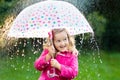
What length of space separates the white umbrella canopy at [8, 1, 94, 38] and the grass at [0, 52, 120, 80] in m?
3.89

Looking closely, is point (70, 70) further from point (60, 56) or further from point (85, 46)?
point (85, 46)

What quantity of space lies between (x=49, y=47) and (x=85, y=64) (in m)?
5.42

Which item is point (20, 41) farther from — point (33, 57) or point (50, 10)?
point (50, 10)

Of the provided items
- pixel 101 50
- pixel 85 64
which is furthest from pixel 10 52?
pixel 101 50

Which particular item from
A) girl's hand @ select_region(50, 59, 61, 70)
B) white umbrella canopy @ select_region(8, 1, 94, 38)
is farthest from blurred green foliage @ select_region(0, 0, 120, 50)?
girl's hand @ select_region(50, 59, 61, 70)

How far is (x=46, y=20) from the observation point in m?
5.15

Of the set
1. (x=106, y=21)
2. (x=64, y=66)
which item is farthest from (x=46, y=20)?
(x=106, y=21)

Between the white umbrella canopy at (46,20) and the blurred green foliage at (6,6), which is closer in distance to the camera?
the white umbrella canopy at (46,20)

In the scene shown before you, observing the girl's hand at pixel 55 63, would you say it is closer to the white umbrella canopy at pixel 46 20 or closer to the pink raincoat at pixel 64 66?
the pink raincoat at pixel 64 66

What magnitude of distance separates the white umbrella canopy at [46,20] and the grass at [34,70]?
3892mm

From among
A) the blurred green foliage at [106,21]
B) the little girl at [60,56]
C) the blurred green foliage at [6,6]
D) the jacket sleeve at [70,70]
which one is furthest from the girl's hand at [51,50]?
the blurred green foliage at [106,21]

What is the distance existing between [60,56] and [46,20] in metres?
0.35

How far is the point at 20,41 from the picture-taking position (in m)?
11.2

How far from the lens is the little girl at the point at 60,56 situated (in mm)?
5020
